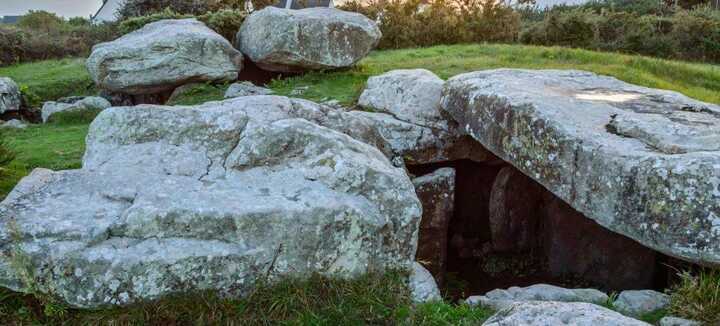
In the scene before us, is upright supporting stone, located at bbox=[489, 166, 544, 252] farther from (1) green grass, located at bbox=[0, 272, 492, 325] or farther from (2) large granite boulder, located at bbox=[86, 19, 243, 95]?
(2) large granite boulder, located at bbox=[86, 19, 243, 95]

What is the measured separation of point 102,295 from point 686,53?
20620mm

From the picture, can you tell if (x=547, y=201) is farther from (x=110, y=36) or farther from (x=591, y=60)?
(x=110, y=36)

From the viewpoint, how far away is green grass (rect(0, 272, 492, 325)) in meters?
4.77

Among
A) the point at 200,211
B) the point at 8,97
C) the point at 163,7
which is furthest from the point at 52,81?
the point at 200,211

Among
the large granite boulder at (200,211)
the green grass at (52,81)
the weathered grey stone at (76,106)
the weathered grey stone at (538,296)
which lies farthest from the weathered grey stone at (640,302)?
the green grass at (52,81)

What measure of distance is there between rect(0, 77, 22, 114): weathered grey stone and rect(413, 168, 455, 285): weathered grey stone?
10.3 m

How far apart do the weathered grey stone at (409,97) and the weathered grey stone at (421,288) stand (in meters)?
3.70

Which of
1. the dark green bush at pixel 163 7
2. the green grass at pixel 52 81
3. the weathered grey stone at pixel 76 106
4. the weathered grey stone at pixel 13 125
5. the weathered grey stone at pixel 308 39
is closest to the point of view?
the weathered grey stone at pixel 13 125

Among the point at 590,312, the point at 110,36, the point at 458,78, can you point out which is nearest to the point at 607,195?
the point at 590,312

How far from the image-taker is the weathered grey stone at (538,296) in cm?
581

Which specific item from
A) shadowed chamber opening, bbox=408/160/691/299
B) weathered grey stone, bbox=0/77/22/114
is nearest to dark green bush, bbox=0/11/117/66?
weathered grey stone, bbox=0/77/22/114

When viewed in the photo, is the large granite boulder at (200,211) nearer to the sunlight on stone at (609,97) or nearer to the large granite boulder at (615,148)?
the large granite boulder at (615,148)

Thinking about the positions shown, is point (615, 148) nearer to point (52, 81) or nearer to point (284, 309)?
point (284, 309)

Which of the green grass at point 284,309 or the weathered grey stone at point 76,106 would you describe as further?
the weathered grey stone at point 76,106
